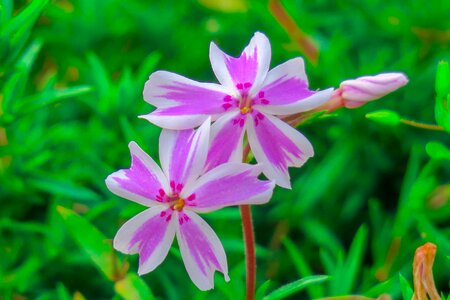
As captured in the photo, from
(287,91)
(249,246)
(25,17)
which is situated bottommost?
(249,246)

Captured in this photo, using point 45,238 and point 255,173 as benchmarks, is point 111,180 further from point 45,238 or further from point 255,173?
point 45,238

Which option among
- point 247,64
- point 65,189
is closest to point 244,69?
point 247,64

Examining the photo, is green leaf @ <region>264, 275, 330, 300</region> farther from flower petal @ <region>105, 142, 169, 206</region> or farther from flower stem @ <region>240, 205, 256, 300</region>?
flower petal @ <region>105, 142, 169, 206</region>

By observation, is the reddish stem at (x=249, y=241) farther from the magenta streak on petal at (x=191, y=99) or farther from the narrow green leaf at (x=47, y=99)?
→ the narrow green leaf at (x=47, y=99)

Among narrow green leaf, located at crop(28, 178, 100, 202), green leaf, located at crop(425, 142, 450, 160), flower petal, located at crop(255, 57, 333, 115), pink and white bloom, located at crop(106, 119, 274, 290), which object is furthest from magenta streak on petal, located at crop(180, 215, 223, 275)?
narrow green leaf, located at crop(28, 178, 100, 202)

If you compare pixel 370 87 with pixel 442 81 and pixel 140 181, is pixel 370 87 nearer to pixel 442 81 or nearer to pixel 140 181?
pixel 442 81

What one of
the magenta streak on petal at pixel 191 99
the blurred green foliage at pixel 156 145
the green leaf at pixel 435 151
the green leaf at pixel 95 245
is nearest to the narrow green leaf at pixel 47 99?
the blurred green foliage at pixel 156 145

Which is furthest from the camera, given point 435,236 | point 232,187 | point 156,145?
point 156,145
